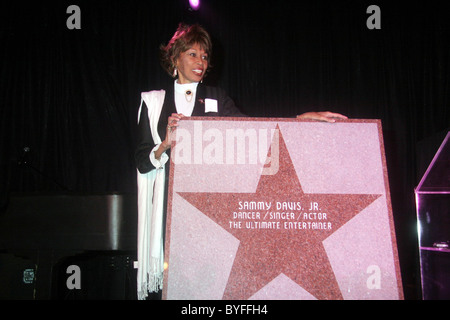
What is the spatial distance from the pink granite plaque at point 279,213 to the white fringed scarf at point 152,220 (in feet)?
1.17

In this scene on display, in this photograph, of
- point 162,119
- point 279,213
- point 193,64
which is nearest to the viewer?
point 279,213

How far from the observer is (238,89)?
3293mm

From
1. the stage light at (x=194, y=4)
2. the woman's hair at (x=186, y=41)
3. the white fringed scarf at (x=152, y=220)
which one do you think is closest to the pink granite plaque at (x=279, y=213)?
the white fringed scarf at (x=152, y=220)

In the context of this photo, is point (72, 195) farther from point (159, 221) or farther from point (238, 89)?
point (238, 89)

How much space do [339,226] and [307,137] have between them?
0.33 meters

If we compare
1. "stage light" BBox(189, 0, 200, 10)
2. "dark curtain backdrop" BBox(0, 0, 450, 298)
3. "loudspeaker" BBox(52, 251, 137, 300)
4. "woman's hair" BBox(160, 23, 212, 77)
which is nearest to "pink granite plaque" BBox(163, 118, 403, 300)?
"woman's hair" BBox(160, 23, 212, 77)

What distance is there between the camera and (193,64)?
1833 mm

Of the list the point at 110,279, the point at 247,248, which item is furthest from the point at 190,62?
the point at 110,279

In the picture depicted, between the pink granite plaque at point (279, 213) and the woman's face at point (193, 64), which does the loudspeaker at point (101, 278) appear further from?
the pink granite plaque at point (279, 213)

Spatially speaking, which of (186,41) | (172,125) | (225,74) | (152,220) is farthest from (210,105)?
(225,74)

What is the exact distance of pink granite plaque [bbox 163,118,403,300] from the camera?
1186 millimetres

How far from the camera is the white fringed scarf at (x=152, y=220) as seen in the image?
156cm

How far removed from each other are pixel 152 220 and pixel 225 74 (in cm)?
199

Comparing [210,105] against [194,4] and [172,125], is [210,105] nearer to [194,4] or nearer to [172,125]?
[172,125]
